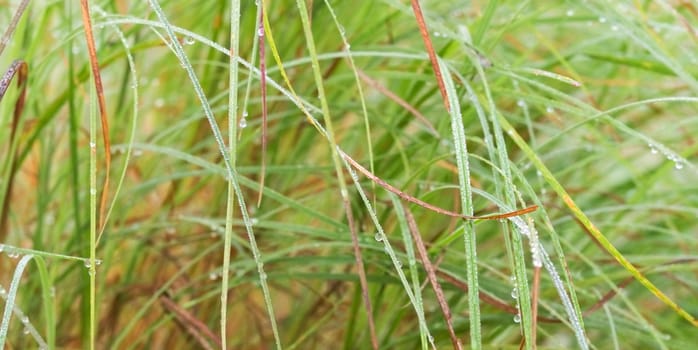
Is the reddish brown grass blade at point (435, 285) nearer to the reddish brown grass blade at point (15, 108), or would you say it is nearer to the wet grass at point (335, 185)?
the wet grass at point (335, 185)

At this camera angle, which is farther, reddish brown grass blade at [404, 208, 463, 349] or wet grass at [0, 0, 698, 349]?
wet grass at [0, 0, 698, 349]

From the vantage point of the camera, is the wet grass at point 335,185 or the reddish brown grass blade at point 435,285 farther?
the wet grass at point 335,185

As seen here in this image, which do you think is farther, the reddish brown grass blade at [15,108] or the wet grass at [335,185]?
the wet grass at [335,185]

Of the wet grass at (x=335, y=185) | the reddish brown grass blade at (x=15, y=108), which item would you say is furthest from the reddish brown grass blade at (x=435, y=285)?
the reddish brown grass blade at (x=15, y=108)

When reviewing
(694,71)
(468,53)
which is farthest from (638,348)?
(468,53)

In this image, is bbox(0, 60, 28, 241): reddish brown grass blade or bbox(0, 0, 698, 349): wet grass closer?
bbox(0, 60, 28, 241): reddish brown grass blade

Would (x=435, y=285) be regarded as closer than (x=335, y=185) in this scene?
Yes

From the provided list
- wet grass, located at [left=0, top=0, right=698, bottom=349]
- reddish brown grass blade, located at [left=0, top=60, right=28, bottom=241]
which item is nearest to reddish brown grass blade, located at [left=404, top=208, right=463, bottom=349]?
wet grass, located at [left=0, top=0, right=698, bottom=349]

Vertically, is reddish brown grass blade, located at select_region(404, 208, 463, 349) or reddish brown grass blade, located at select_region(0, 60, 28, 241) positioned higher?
reddish brown grass blade, located at select_region(0, 60, 28, 241)

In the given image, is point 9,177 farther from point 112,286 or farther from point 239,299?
point 239,299

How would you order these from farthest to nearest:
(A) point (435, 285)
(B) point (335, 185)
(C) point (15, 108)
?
A: (B) point (335, 185) → (C) point (15, 108) → (A) point (435, 285)

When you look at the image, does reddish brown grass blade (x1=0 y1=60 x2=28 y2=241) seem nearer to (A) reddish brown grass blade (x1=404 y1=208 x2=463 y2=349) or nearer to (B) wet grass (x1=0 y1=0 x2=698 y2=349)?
(B) wet grass (x1=0 y1=0 x2=698 y2=349)

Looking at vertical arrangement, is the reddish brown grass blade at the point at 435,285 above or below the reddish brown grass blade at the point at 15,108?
below
